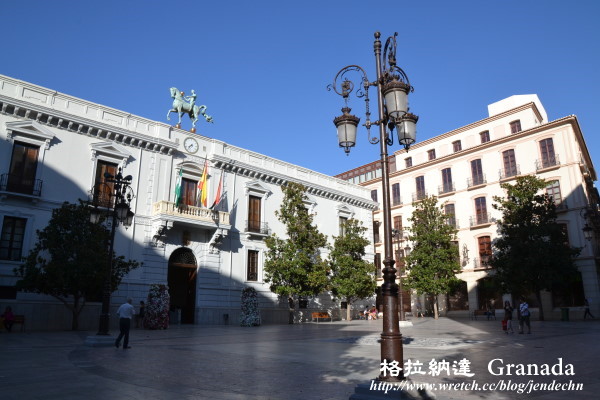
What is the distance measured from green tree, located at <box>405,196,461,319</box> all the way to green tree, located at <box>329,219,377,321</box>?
12.6ft

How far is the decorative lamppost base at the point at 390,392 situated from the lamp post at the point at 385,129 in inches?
6.7

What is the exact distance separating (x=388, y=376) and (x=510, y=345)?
9291 millimetres

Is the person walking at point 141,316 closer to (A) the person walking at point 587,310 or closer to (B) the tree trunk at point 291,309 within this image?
(B) the tree trunk at point 291,309

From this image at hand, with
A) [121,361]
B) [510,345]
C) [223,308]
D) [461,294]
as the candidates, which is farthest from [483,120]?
[121,361]

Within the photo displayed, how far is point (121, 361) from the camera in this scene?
9.82 m

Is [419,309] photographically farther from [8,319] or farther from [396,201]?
[8,319]

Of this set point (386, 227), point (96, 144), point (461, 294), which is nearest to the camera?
point (386, 227)

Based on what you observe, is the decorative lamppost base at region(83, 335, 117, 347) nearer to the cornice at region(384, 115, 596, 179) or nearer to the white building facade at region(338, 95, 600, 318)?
the white building facade at region(338, 95, 600, 318)

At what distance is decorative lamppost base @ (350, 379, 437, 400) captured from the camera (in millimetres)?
5422

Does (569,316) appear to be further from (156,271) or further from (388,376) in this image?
(388,376)

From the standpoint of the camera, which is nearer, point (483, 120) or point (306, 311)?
point (306, 311)

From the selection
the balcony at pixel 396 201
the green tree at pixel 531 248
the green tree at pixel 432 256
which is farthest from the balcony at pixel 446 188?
the green tree at pixel 531 248

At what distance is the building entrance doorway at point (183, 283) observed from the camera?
26.5 m

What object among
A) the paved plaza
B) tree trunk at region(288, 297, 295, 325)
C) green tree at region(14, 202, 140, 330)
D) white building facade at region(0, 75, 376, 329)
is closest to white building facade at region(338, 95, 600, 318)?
white building facade at region(0, 75, 376, 329)
